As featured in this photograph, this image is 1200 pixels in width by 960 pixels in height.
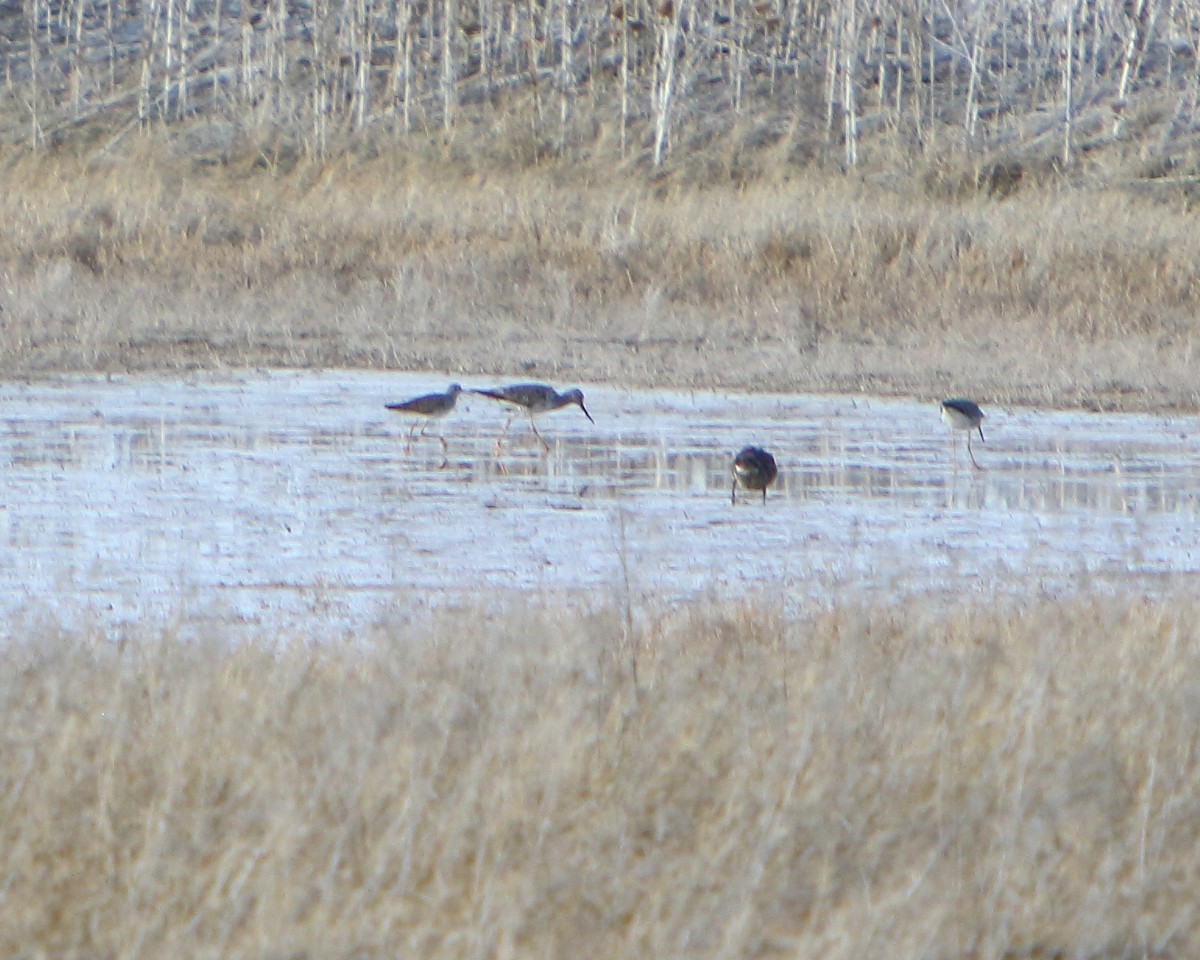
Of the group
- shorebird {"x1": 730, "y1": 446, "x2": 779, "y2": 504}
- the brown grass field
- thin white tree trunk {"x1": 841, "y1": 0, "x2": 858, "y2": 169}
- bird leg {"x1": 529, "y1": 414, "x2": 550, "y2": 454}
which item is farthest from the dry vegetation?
the brown grass field

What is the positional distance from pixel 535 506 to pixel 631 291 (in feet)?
29.2

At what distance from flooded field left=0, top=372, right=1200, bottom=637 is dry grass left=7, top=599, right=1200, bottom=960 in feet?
2.02

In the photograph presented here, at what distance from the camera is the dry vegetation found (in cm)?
1622

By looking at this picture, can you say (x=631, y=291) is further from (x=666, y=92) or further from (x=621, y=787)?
(x=621, y=787)

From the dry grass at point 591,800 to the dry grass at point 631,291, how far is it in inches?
355

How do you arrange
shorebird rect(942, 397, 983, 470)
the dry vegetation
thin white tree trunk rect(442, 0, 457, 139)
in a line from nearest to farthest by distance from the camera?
shorebird rect(942, 397, 983, 470) → the dry vegetation → thin white tree trunk rect(442, 0, 457, 139)

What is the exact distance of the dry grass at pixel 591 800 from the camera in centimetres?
405

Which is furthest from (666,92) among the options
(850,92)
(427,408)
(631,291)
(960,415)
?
(960,415)

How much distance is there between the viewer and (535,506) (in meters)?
9.38

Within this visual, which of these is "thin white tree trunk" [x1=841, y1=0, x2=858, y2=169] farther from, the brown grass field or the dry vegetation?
the brown grass field

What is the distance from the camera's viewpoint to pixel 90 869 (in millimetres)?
4234

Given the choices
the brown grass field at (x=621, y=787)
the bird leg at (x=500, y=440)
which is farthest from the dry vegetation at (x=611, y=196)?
the brown grass field at (x=621, y=787)

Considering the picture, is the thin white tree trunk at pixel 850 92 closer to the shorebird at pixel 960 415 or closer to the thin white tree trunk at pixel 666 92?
the thin white tree trunk at pixel 666 92

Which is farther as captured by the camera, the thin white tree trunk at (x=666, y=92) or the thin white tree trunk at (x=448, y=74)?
the thin white tree trunk at (x=448, y=74)
